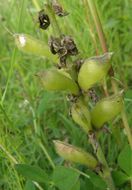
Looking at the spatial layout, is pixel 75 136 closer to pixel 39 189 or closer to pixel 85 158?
pixel 39 189

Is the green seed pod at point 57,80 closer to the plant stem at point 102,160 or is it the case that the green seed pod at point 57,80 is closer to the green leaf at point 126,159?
the plant stem at point 102,160

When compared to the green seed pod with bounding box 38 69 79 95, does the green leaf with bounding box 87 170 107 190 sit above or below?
below

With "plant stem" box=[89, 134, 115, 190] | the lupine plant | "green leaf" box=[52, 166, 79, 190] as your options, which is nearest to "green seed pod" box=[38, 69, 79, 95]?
the lupine plant

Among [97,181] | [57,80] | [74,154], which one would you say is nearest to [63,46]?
[57,80]

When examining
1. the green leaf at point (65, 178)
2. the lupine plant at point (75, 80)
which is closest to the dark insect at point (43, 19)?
the lupine plant at point (75, 80)

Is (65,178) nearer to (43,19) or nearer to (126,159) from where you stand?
(126,159)

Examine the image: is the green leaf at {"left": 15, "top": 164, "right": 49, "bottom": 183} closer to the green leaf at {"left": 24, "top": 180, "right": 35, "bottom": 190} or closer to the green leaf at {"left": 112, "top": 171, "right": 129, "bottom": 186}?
the green leaf at {"left": 24, "top": 180, "right": 35, "bottom": 190}

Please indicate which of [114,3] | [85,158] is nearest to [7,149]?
[85,158]
